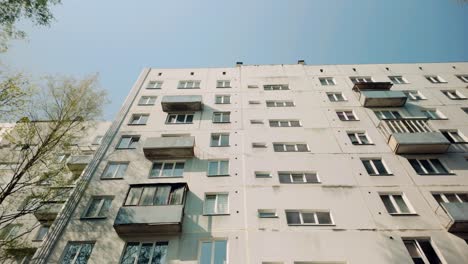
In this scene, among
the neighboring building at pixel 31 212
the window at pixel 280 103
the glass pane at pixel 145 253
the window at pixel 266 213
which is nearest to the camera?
the glass pane at pixel 145 253

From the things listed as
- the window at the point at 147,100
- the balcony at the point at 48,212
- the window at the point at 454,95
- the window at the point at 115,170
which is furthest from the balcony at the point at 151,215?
the window at the point at 454,95

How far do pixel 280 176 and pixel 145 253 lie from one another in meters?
9.37

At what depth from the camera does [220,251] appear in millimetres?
13031

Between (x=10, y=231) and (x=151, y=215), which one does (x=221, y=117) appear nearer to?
(x=151, y=215)

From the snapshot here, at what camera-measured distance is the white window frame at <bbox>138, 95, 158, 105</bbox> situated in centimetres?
2347

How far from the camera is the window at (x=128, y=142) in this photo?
1939cm

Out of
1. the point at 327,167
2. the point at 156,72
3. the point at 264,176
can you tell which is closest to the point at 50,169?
the point at 264,176

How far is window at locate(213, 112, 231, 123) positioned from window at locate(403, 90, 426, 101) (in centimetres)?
1698

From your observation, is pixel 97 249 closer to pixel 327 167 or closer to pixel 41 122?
pixel 41 122

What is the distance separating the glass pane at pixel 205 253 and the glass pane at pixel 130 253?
11.3ft

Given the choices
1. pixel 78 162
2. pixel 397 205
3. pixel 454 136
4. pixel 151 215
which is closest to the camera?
pixel 151 215

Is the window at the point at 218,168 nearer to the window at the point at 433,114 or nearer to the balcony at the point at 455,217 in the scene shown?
the balcony at the point at 455,217

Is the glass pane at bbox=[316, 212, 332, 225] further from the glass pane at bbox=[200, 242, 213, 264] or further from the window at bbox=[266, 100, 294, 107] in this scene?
the window at bbox=[266, 100, 294, 107]

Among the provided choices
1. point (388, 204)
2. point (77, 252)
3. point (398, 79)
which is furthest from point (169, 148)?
point (398, 79)
